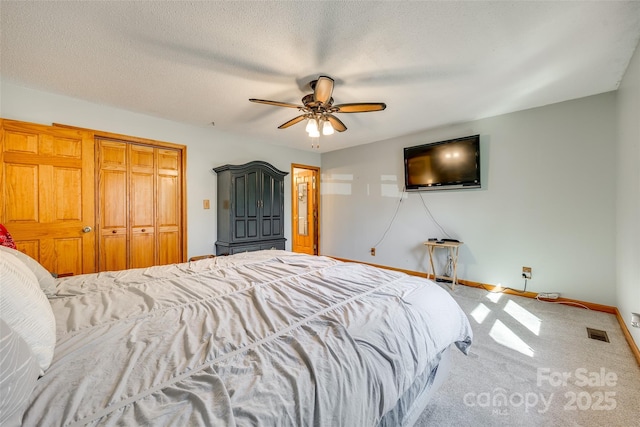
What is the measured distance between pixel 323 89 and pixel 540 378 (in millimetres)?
2699

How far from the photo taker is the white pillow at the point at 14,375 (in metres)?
0.52

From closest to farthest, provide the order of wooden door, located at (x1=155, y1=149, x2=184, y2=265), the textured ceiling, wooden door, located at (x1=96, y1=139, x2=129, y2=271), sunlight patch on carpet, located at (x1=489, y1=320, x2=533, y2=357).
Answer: the textured ceiling, sunlight patch on carpet, located at (x1=489, y1=320, x2=533, y2=357), wooden door, located at (x1=96, y1=139, x2=129, y2=271), wooden door, located at (x1=155, y1=149, x2=184, y2=265)

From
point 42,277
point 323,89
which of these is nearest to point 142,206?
point 42,277

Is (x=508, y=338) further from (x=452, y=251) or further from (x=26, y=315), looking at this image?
(x=26, y=315)

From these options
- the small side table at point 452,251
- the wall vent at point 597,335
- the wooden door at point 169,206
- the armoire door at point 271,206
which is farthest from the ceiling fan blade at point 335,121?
the wall vent at point 597,335

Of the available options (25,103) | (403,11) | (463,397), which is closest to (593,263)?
(463,397)

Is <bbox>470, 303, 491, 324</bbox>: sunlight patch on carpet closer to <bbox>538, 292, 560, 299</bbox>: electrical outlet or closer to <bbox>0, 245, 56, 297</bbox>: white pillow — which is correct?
<bbox>538, 292, 560, 299</bbox>: electrical outlet

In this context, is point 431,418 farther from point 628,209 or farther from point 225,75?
point 225,75

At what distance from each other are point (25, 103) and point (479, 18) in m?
4.13

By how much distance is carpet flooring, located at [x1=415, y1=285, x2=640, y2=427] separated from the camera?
4.73 ft

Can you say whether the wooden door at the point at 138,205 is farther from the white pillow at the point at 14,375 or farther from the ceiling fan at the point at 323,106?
the white pillow at the point at 14,375

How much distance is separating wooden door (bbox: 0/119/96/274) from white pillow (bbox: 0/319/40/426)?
2669 millimetres

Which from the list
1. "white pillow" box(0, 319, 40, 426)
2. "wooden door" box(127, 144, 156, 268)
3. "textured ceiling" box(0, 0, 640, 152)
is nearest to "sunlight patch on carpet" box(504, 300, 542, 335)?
"textured ceiling" box(0, 0, 640, 152)

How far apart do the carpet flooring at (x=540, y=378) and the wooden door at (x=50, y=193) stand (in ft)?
11.5
